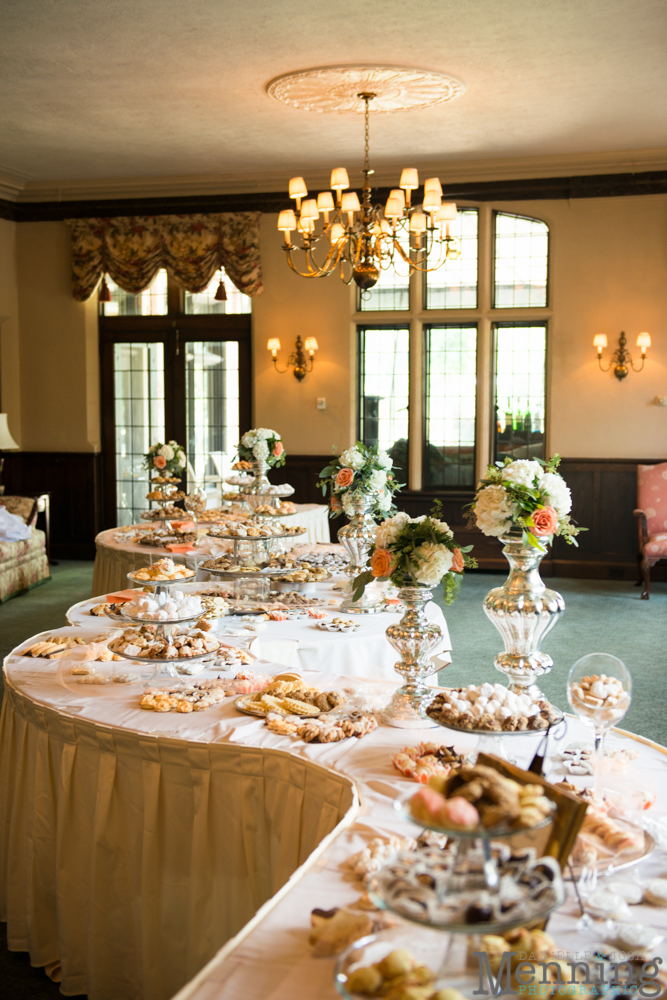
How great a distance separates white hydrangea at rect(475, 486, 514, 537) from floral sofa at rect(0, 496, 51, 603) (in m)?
6.61

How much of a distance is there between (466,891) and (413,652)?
4.97 ft

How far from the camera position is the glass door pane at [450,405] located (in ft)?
32.0

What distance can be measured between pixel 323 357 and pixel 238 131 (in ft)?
9.02

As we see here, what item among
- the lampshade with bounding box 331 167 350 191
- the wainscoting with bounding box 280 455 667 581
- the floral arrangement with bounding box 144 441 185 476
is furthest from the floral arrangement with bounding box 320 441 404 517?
the wainscoting with bounding box 280 455 667 581

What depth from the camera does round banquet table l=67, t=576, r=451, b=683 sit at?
3.60 m

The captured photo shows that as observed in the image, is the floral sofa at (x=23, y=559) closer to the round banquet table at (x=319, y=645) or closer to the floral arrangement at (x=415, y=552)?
the round banquet table at (x=319, y=645)

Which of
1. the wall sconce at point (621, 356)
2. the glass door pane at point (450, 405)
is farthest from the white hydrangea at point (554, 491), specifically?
the glass door pane at point (450, 405)

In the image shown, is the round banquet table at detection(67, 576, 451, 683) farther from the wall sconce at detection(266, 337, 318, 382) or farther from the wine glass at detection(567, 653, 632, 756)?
the wall sconce at detection(266, 337, 318, 382)

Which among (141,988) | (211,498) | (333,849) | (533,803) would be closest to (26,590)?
(211,498)

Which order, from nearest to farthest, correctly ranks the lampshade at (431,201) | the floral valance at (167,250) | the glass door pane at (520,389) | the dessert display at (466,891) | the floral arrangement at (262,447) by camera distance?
1. the dessert display at (466,891)
2. the lampshade at (431,201)
3. the floral arrangement at (262,447)
4. the glass door pane at (520,389)
5. the floral valance at (167,250)

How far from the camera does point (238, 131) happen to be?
805cm

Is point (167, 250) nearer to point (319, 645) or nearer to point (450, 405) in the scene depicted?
point (450, 405)

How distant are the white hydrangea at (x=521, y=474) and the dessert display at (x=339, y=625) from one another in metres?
1.36

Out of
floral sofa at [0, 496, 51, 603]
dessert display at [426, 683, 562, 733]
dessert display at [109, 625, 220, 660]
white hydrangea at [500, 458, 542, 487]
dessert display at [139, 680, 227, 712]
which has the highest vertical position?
white hydrangea at [500, 458, 542, 487]
